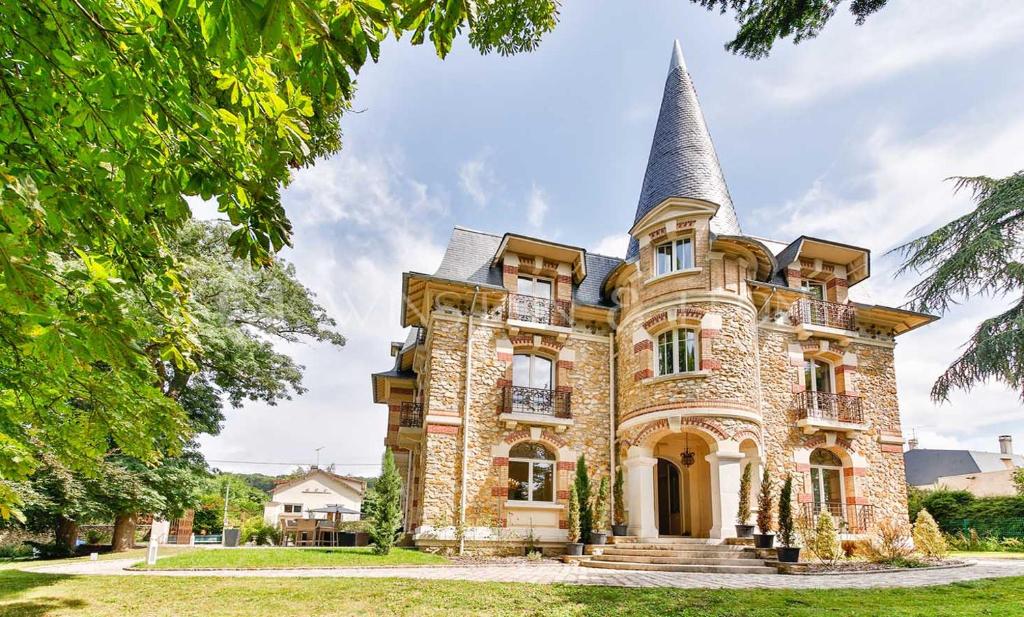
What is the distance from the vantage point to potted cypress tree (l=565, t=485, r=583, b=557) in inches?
498

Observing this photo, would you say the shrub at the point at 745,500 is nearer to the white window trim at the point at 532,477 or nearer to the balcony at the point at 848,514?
the balcony at the point at 848,514

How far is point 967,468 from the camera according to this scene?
35.0m

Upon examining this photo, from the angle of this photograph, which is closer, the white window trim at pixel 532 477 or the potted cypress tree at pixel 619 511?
the potted cypress tree at pixel 619 511

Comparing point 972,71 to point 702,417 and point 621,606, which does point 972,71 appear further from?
point 702,417

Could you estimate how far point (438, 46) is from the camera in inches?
77.4

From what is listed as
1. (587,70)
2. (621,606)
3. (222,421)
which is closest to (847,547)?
(621,606)

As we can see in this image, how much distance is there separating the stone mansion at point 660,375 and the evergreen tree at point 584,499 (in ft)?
2.04

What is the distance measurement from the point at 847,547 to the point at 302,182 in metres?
14.6

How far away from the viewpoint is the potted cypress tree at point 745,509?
39.6 ft

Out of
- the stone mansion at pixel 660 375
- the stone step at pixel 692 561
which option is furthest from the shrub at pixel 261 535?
the stone step at pixel 692 561

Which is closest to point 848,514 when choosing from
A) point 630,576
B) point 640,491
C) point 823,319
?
point 823,319

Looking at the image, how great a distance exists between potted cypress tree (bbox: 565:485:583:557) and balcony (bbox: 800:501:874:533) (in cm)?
558

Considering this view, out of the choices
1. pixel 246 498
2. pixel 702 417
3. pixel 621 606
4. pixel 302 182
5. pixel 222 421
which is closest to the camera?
pixel 302 182

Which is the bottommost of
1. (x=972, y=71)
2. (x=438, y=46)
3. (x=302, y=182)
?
(x=438, y=46)
